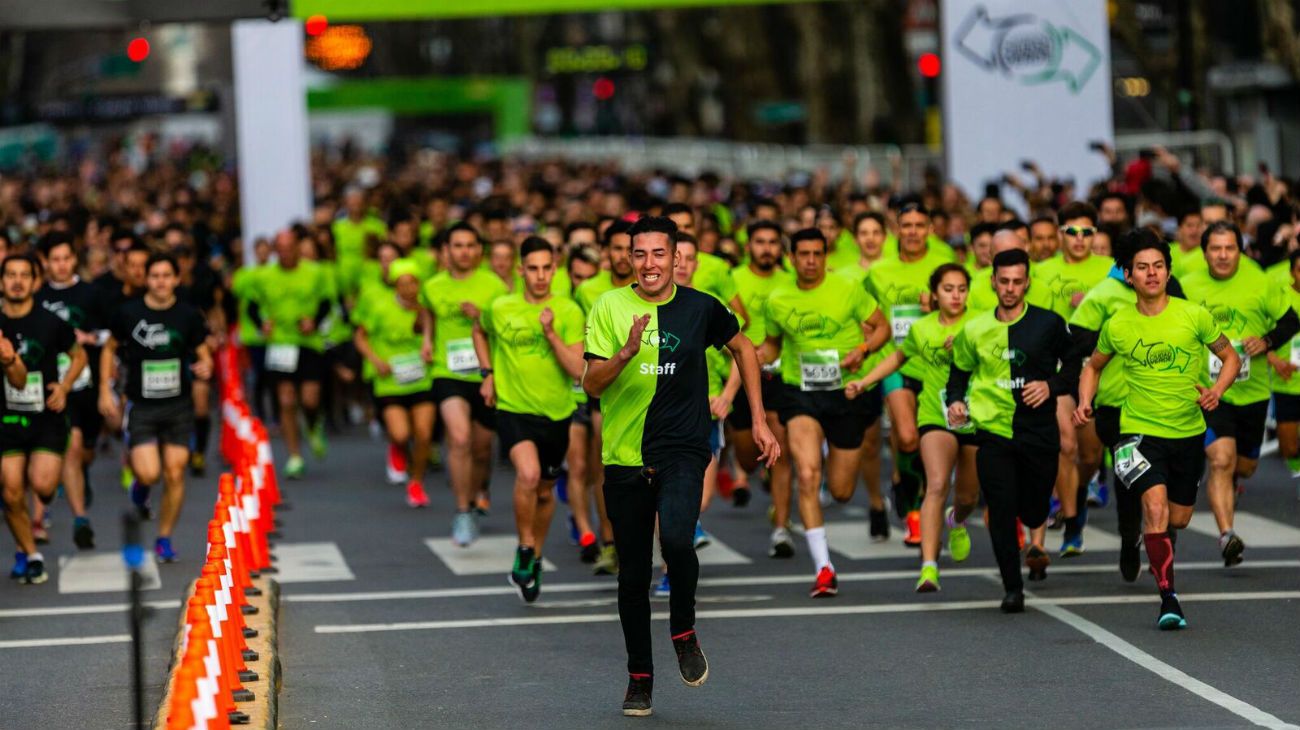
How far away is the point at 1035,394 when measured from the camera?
40.7ft

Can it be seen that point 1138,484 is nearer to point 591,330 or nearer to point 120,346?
point 591,330

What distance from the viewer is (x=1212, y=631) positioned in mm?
11641

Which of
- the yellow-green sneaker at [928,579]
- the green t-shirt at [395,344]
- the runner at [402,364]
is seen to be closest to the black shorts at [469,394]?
the runner at [402,364]

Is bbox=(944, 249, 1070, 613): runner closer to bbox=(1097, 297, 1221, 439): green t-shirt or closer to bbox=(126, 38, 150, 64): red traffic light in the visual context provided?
bbox=(1097, 297, 1221, 439): green t-shirt

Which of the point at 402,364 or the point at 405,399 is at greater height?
the point at 402,364

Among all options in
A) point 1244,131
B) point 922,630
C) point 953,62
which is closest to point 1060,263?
point 922,630

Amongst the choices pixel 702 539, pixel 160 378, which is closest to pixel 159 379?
pixel 160 378

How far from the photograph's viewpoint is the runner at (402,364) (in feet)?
60.1

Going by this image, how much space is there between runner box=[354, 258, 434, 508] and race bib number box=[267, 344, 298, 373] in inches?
70.6

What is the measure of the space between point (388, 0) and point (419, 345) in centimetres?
1003

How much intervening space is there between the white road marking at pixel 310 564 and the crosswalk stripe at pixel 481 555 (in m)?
0.61

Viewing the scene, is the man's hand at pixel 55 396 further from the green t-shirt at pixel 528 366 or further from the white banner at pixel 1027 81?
the white banner at pixel 1027 81

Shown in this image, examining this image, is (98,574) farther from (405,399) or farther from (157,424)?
(405,399)

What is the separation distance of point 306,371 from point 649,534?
11.2 meters
